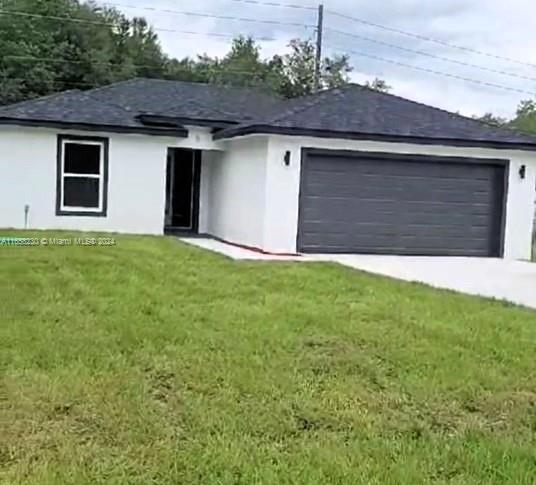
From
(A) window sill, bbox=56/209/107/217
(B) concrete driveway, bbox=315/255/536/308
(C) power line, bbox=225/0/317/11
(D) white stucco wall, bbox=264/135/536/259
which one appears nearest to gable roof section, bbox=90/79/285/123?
(A) window sill, bbox=56/209/107/217

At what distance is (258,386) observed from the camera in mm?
5102

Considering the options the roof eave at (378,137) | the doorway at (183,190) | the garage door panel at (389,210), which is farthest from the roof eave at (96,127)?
Result: the garage door panel at (389,210)

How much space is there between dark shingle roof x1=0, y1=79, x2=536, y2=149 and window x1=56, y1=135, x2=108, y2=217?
0.52 metres

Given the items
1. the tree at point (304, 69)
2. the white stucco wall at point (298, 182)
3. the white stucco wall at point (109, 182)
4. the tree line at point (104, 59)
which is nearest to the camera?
the white stucco wall at point (298, 182)

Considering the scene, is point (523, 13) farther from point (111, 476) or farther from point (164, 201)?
point (111, 476)

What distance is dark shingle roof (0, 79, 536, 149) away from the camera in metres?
15.0

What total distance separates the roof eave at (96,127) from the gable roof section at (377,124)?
1.04m

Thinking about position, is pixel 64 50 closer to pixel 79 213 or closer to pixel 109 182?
pixel 109 182

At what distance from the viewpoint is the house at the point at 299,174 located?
14867mm

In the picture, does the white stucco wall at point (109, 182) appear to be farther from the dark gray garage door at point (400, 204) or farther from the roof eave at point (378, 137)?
the dark gray garage door at point (400, 204)

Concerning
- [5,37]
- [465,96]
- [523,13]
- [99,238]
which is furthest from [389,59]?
[99,238]

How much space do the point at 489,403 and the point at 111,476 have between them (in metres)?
2.43

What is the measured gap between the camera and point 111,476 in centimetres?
366

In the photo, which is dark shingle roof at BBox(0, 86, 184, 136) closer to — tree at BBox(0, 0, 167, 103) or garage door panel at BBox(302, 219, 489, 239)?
garage door panel at BBox(302, 219, 489, 239)
